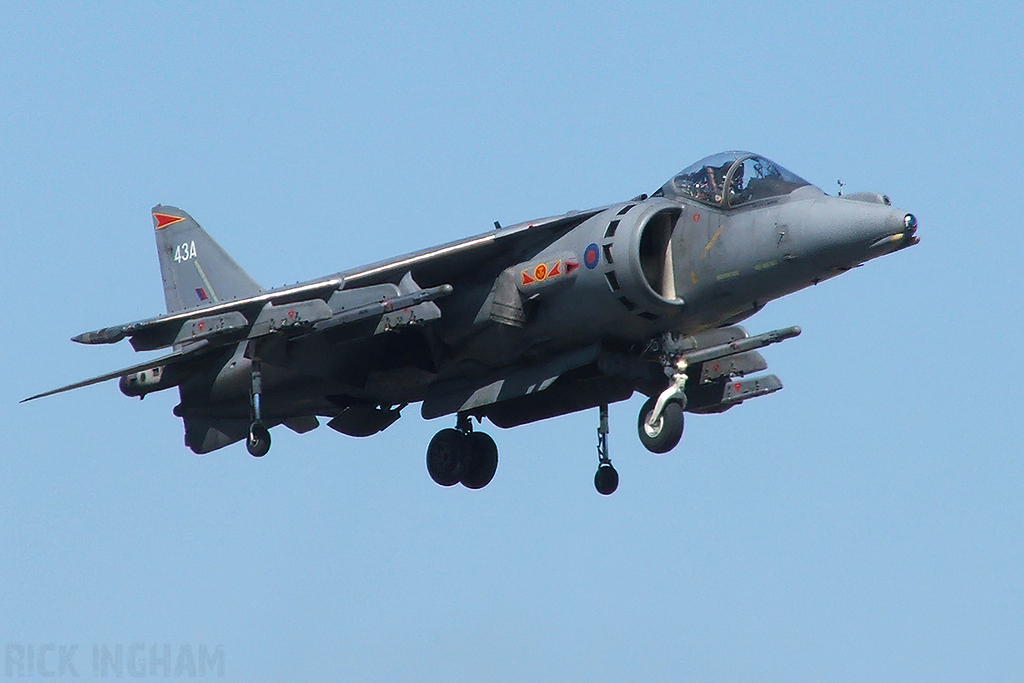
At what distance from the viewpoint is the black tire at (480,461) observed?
2116 centimetres

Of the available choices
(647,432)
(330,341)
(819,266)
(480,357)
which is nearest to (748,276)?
(819,266)

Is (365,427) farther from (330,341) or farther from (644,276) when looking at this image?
(644,276)

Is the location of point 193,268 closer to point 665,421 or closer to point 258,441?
point 258,441

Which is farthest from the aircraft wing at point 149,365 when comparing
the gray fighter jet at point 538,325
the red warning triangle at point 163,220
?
the red warning triangle at point 163,220

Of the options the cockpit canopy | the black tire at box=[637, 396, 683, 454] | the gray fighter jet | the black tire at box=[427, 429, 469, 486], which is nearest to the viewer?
the gray fighter jet

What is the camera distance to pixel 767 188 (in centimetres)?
1825

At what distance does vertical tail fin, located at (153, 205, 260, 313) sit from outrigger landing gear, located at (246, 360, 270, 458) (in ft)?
9.93

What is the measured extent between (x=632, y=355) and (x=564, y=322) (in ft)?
3.43

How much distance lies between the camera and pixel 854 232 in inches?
687

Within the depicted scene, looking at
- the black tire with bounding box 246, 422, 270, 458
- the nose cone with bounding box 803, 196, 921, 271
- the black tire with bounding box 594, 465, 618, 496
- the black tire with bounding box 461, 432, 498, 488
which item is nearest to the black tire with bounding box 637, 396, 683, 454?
the black tire with bounding box 594, 465, 618, 496

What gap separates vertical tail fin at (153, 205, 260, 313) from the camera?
74.4 feet

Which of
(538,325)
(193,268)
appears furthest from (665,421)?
(193,268)

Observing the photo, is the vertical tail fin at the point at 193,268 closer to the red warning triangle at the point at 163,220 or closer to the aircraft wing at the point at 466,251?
the red warning triangle at the point at 163,220

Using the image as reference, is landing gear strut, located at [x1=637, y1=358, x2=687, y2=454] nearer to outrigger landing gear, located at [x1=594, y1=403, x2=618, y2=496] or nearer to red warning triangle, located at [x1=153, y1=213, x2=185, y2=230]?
outrigger landing gear, located at [x1=594, y1=403, x2=618, y2=496]
